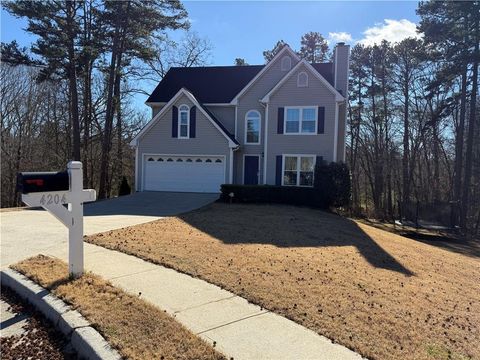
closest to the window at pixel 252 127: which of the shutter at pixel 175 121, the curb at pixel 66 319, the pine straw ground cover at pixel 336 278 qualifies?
the shutter at pixel 175 121

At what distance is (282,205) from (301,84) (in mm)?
6795

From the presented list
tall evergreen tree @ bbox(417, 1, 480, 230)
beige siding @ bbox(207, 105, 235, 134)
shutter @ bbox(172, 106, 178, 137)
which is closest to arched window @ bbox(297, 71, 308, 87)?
beige siding @ bbox(207, 105, 235, 134)

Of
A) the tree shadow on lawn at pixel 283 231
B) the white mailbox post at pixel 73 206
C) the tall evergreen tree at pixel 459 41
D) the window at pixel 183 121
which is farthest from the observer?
the tall evergreen tree at pixel 459 41

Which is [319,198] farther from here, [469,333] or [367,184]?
[367,184]

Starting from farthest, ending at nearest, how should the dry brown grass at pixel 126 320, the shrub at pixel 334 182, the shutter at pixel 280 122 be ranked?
1. the shutter at pixel 280 122
2. the shrub at pixel 334 182
3. the dry brown grass at pixel 126 320

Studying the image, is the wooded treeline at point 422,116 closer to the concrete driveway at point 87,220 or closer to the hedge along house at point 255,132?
the hedge along house at point 255,132

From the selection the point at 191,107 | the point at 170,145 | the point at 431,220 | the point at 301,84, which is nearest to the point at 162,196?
the point at 170,145

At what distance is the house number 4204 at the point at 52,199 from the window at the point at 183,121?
17072 mm

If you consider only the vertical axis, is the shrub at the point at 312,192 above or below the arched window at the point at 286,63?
below

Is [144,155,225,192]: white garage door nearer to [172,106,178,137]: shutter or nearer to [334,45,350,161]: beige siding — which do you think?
[172,106,178,137]: shutter

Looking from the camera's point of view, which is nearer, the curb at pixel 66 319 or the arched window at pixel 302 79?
the curb at pixel 66 319

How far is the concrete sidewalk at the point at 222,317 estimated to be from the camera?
3.76 meters

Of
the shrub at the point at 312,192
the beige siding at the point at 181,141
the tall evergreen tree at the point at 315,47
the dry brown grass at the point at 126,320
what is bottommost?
the dry brown grass at the point at 126,320

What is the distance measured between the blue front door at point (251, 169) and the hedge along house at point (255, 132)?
0.18ft
